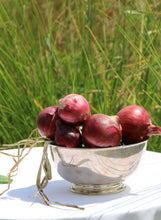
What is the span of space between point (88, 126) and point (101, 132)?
3 centimetres

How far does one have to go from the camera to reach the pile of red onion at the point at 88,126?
69cm

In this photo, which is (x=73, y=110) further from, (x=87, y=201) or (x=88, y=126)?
(x=87, y=201)

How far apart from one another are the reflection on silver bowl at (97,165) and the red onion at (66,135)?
1cm

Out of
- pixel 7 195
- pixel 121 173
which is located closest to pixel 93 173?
pixel 121 173

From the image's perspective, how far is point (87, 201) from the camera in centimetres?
68

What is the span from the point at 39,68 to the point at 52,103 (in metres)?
0.16

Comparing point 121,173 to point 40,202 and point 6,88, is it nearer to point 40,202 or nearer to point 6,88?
point 40,202

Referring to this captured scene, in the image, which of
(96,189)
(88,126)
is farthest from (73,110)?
(96,189)

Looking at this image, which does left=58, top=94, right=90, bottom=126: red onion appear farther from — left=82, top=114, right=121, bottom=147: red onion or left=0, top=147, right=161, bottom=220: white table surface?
left=0, top=147, right=161, bottom=220: white table surface

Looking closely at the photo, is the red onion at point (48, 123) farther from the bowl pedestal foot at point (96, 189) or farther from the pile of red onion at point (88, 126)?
the bowl pedestal foot at point (96, 189)

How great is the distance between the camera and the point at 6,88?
1562mm

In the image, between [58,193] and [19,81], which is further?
[19,81]

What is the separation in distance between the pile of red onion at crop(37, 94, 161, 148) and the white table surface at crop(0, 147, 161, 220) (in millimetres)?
84

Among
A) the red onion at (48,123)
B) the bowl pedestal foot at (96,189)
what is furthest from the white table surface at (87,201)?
the red onion at (48,123)
